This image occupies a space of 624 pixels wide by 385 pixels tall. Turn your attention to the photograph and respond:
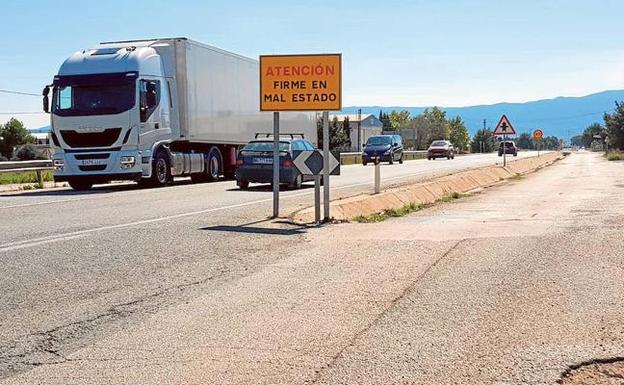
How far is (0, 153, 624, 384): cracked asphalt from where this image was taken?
4883 millimetres

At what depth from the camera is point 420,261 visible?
879cm

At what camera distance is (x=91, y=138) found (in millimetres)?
22234

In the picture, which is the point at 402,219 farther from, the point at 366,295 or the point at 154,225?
the point at 366,295

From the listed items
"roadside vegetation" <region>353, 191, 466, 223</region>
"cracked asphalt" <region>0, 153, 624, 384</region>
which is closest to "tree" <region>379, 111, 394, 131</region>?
"roadside vegetation" <region>353, 191, 466, 223</region>

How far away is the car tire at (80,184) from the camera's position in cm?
2344

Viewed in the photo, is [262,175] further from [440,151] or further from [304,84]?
[440,151]

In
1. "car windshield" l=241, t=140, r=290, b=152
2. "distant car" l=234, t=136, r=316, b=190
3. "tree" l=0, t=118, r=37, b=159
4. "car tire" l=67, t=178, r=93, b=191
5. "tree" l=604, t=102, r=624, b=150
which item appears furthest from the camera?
"tree" l=0, t=118, r=37, b=159

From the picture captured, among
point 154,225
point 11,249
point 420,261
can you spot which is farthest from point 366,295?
point 154,225

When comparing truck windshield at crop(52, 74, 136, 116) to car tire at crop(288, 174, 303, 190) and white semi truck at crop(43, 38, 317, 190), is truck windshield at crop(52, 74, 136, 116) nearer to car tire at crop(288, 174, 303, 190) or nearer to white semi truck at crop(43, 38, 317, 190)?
white semi truck at crop(43, 38, 317, 190)

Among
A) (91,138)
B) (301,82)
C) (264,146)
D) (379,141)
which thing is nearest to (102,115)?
(91,138)

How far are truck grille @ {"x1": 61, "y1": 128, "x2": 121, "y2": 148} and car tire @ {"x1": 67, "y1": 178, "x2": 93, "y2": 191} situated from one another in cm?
136

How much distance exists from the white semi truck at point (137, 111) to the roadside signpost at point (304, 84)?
9.83 metres

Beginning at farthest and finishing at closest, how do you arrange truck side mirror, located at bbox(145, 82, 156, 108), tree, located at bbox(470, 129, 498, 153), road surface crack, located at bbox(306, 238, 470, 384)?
tree, located at bbox(470, 129, 498, 153) < truck side mirror, located at bbox(145, 82, 156, 108) < road surface crack, located at bbox(306, 238, 470, 384)

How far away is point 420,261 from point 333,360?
3.96m
